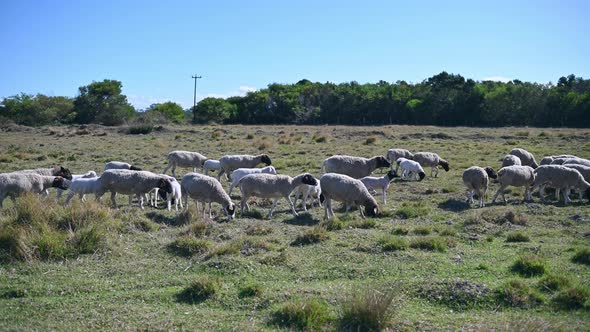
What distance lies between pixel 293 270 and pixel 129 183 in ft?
26.9

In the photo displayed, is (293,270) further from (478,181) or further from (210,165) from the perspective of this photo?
(210,165)

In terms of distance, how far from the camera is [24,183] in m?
16.6

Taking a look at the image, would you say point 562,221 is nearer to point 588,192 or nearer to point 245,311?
point 588,192

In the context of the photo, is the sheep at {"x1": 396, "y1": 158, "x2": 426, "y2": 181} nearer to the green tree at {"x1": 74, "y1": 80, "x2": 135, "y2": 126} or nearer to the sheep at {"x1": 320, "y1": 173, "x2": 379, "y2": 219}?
the sheep at {"x1": 320, "y1": 173, "x2": 379, "y2": 219}

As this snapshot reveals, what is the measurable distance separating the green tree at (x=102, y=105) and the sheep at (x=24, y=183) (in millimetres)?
60115

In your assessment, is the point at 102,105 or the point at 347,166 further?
the point at 102,105

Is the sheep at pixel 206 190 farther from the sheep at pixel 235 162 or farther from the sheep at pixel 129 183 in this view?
the sheep at pixel 235 162

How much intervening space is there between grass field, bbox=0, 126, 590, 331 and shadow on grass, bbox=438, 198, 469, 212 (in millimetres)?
246

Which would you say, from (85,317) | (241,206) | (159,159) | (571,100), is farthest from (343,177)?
(571,100)

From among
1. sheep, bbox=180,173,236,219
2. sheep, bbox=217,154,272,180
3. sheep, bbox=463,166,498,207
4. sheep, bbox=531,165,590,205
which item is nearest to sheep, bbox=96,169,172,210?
sheep, bbox=180,173,236,219

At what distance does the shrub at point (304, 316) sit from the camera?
7.99 metres

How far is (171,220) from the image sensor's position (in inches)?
578

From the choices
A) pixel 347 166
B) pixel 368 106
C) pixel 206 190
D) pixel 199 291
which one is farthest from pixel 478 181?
pixel 368 106

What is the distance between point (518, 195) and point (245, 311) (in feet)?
50.4
